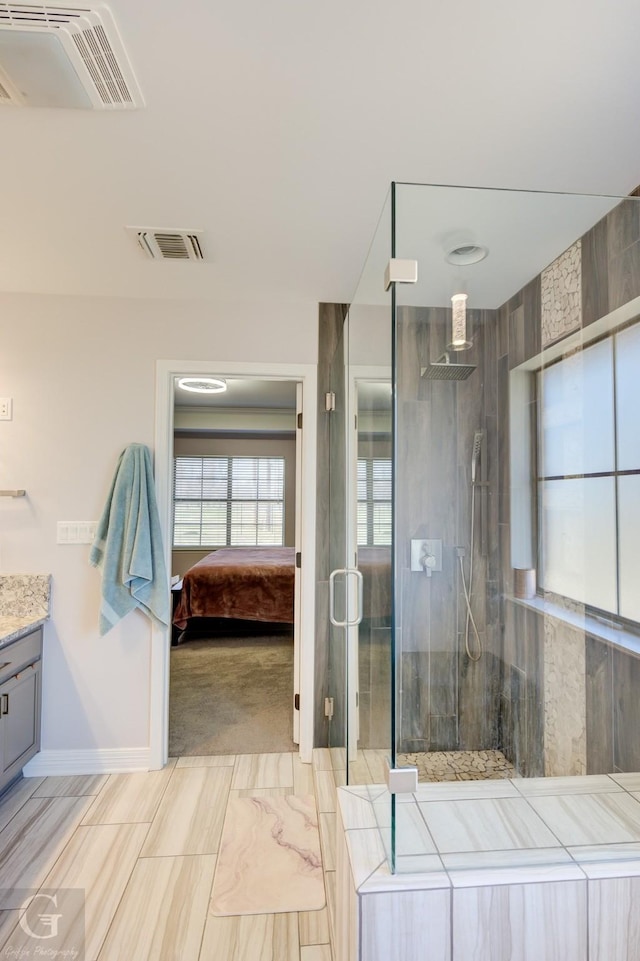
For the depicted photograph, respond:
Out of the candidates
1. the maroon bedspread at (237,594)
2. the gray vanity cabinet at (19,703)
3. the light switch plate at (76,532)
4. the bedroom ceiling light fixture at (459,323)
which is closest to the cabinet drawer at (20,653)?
the gray vanity cabinet at (19,703)

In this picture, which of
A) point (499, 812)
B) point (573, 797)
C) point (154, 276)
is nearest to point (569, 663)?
point (573, 797)

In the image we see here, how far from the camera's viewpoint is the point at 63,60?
45.4 inches

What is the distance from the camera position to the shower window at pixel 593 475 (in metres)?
1.67

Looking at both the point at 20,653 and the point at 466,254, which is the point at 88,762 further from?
the point at 466,254

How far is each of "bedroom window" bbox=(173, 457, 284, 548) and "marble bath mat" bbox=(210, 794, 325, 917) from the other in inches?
197

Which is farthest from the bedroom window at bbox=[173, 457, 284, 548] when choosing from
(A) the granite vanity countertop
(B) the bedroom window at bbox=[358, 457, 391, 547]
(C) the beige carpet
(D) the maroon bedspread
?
(B) the bedroom window at bbox=[358, 457, 391, 547]

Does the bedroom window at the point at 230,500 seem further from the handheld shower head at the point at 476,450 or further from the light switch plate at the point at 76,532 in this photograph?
the handheld shower head at the point at 476,450

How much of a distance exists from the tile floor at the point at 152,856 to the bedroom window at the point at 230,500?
462 centimetres

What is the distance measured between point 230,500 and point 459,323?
5.51 metres

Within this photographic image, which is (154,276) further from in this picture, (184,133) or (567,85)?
(567,85)

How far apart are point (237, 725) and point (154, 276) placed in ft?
8.67

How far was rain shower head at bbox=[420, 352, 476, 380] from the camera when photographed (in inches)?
81.0

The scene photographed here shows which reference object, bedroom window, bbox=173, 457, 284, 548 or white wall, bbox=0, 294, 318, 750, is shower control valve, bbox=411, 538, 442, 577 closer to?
white wall, bbox=0, 294, 318, 750

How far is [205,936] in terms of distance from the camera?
152cm
